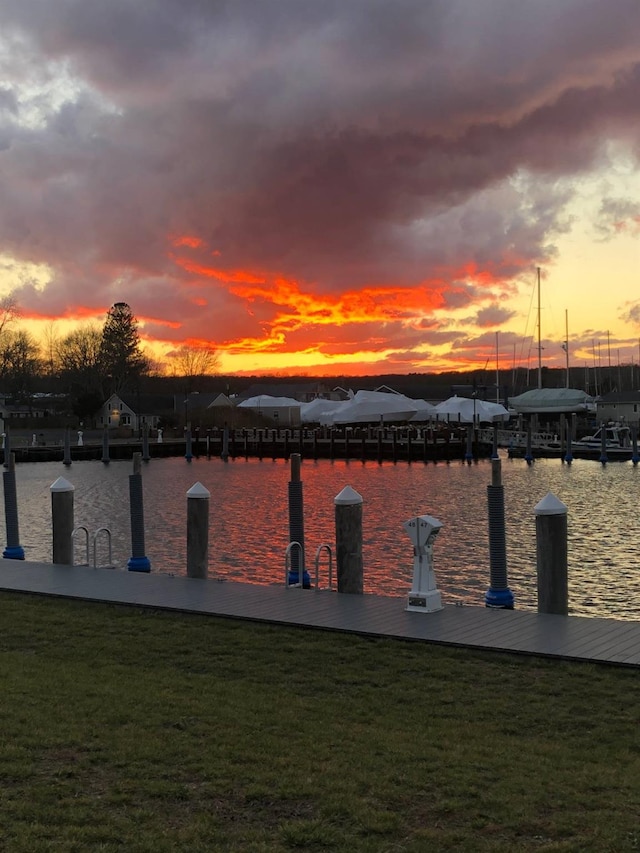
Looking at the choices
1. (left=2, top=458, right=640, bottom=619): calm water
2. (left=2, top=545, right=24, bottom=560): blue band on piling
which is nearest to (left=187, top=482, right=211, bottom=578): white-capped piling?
(left=2, top=545, right=24, bottom=560): blue band on piling

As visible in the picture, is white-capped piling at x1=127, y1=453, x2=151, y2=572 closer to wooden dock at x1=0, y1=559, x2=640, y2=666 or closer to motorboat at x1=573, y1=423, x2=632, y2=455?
wooden dock at x1=0, y1=559, x2=640, y2=666

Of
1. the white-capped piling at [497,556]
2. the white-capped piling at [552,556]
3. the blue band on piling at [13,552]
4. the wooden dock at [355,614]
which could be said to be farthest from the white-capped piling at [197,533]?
the white-capped piling at [552,556]

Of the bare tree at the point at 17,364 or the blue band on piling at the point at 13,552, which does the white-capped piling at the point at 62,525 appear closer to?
the blue band on piling at the point at 13,552

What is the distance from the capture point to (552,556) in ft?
39.4

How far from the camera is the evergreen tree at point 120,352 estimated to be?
144 metres

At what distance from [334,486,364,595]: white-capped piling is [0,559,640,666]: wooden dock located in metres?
0.43

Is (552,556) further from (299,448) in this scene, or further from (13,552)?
(299,448)

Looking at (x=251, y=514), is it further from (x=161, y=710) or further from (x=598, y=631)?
(x=161, y=710)

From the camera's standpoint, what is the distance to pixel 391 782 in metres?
5.77

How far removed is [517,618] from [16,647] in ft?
19.7

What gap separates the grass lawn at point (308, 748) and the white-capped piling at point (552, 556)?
2697 mm

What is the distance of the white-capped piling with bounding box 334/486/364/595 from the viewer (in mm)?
13469

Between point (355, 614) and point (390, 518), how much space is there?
901 inches

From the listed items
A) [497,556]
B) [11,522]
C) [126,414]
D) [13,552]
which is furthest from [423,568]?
[126,414]
